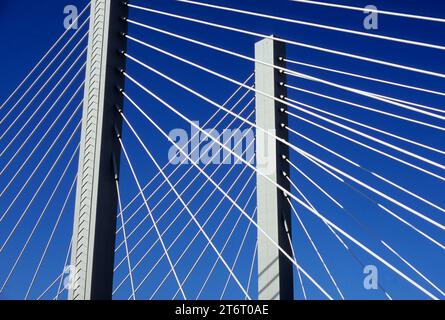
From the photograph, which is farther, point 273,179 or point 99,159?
point 273,179

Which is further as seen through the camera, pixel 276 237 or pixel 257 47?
pixel 257 47

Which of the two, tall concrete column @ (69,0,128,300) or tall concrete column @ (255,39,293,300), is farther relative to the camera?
tall concrete column @ (255,39,293,300)

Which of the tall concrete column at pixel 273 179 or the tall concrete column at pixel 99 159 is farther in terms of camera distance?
the tall concrete column at pixel 273 179

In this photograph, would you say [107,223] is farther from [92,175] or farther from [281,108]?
[281,108]

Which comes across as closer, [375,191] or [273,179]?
[375,191]

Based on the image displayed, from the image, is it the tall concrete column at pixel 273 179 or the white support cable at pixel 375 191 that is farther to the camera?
the tall concrete column at pixel 273 179

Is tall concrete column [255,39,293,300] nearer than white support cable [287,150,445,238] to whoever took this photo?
No

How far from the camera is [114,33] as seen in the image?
197 inches
